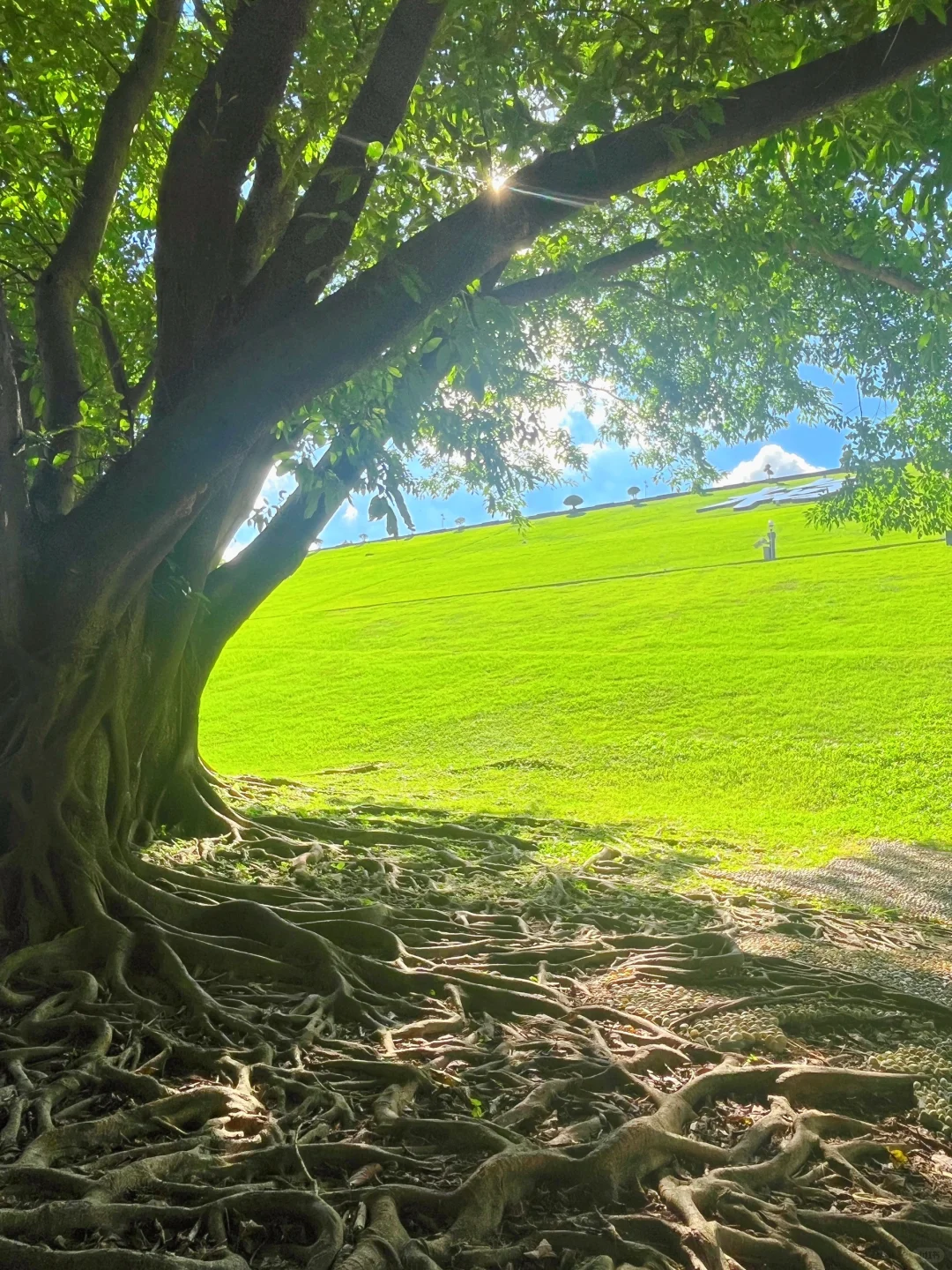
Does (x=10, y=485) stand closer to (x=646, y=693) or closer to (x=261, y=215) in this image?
(x=261, y=215)

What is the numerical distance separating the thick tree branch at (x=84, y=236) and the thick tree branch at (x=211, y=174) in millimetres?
774

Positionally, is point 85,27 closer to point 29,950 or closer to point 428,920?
point 29,950

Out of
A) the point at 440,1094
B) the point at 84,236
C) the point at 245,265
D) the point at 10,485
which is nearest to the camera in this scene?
the point at 440,1094

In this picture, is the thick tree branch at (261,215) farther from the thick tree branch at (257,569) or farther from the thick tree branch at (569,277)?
the thick tree branch at (257,569)

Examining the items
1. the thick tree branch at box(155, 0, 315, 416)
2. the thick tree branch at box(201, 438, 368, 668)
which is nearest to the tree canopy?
the thick tree branch at box(155, 0, 315, 416)

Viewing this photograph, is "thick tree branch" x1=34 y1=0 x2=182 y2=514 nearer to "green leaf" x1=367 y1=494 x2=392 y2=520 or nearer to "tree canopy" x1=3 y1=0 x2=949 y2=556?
"tree canopy" x1=3 y1=0 x2=949 y2=556

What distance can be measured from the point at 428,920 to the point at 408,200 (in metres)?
6.59

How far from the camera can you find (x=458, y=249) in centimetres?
536

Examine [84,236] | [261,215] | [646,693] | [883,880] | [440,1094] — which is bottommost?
[883,880]

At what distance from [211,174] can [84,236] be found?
1408 mm

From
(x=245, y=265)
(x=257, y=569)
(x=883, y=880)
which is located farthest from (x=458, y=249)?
(x=883, y=880)

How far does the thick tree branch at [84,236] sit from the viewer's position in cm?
681

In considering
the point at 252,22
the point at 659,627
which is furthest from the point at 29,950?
the point at 659,627

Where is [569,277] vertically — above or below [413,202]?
below
